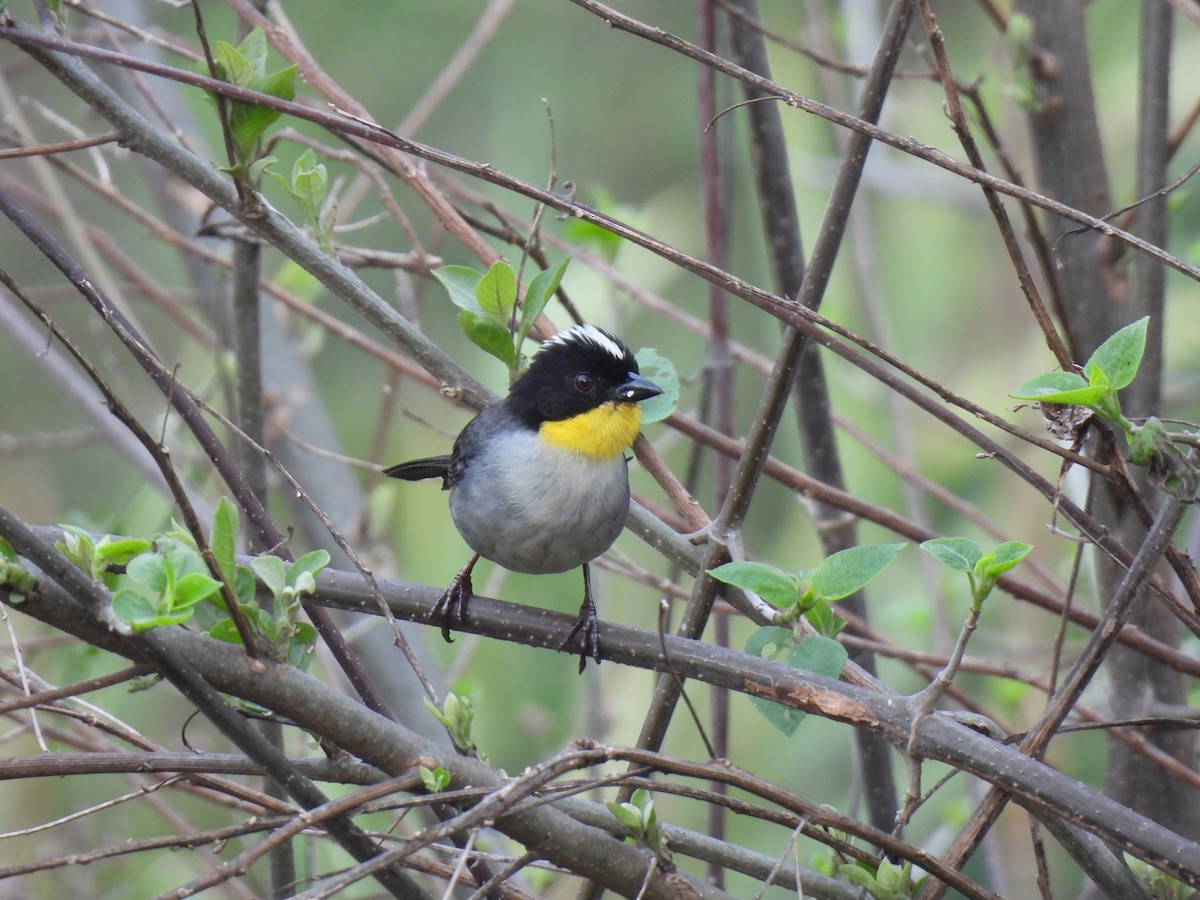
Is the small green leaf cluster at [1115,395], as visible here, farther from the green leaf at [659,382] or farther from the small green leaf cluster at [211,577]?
the small green leaf cluster at [211,577]

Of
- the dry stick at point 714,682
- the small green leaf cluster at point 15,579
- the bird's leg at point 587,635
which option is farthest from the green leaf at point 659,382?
the small green leaf cluster at point 15,579

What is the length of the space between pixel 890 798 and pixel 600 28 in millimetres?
7163

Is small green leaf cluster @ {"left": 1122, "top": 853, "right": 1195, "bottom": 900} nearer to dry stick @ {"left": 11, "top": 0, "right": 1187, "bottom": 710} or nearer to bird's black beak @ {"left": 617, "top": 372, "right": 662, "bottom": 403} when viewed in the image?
A: dry stick @ {"left": 11, "top": 0, "right": 1187, "bottom": 710}

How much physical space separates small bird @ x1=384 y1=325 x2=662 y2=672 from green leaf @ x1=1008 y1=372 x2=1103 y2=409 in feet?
2.96

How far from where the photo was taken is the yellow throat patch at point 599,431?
2.55 metres

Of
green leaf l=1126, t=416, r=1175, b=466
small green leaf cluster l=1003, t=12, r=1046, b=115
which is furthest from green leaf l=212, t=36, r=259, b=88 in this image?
small green leaf cluster l=1003, t=12, r=1046, b=115

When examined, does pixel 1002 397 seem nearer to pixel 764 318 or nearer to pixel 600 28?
pixel 764 318

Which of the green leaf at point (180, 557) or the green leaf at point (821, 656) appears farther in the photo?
the green leaf at point (821, 656)

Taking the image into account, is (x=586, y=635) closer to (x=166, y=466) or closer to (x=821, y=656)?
(x=821, y=656)

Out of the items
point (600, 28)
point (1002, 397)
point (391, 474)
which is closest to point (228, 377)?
point (391, 474)

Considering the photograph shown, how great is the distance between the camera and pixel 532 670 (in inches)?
262

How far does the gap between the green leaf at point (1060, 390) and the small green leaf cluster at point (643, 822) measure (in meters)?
0.74

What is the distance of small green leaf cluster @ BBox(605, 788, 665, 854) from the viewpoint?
5.30 feet

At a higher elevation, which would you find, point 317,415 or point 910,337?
point 910,337
